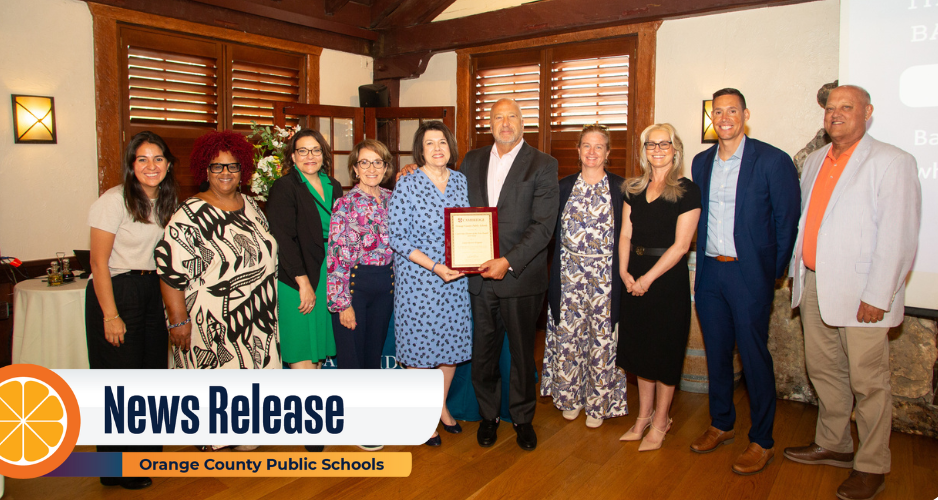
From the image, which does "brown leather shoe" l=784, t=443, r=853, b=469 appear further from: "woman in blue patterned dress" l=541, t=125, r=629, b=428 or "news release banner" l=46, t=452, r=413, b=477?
"news release banner" l=46, t=452, r=413, b=477

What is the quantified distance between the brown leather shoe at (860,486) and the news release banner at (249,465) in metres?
2.02

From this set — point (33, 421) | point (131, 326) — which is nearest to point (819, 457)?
point (131, 326)

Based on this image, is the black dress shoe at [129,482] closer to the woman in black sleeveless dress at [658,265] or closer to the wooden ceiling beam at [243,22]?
the woman in black sleeveless dress at [658,265]

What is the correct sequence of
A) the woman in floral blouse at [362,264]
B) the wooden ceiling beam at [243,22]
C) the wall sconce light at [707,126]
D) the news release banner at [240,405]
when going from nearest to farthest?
1. the news release banner at [240,405]
2. the woman in floral blouse at [362,264]
3. the wall sconce light at [707,126]
4. the wooden ceiling beam at [243,22]

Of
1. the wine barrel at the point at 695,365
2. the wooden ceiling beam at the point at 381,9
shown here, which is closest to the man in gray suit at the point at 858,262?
the wine barrel at the point at 695,365

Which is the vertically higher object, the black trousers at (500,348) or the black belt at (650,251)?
the black belt at (650,251)

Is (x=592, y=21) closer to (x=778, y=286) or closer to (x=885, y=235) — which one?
(x=778, y=286)

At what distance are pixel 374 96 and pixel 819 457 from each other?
5280 mm

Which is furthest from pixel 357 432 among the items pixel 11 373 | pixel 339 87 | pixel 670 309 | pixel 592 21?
pixel 339 87

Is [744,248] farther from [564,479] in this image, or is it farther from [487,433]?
[487,433]

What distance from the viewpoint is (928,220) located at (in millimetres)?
2746

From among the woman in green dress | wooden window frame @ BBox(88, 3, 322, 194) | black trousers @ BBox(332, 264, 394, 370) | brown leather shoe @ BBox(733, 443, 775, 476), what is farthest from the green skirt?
wooden window frame @ BBox(88, 3, 322, 194)

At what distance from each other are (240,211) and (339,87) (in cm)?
402

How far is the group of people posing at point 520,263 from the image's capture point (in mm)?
2637
